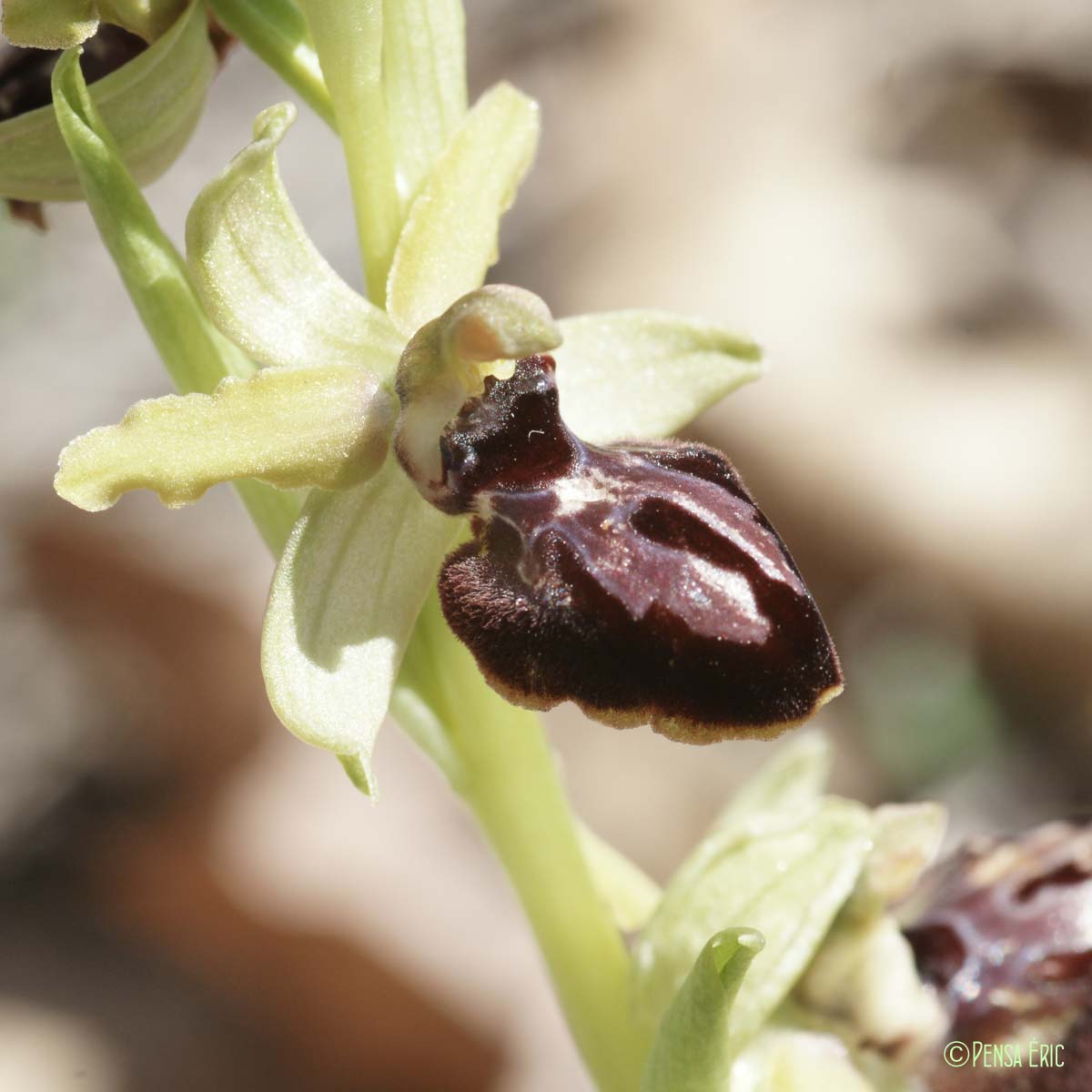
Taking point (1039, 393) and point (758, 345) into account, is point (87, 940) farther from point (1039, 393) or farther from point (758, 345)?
point (1039, 393)

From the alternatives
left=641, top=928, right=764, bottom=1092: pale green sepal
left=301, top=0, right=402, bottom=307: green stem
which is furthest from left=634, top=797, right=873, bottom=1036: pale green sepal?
left=301, top=0, right=402, bottom=307: green stem

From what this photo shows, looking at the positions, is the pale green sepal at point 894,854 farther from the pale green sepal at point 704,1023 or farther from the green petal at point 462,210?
the green petal at point 462,210

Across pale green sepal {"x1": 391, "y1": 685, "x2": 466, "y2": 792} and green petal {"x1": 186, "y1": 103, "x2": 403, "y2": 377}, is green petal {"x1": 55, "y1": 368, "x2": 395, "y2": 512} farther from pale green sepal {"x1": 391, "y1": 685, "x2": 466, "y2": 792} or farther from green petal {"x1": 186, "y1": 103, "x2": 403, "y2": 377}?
pale green sepal {"x1": 391, "y1": 685, "x2": 466, "y2": 792}

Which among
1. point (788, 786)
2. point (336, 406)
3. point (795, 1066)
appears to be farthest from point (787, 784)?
point (336, 406)

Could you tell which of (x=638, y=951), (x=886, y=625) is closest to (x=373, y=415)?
(x=638, y=951)

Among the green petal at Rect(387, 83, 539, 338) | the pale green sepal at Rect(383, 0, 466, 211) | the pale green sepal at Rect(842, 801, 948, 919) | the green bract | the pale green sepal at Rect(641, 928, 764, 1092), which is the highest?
the green bract

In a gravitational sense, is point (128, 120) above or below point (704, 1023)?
above

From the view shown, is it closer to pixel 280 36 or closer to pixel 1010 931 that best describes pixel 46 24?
pixel 280 36
